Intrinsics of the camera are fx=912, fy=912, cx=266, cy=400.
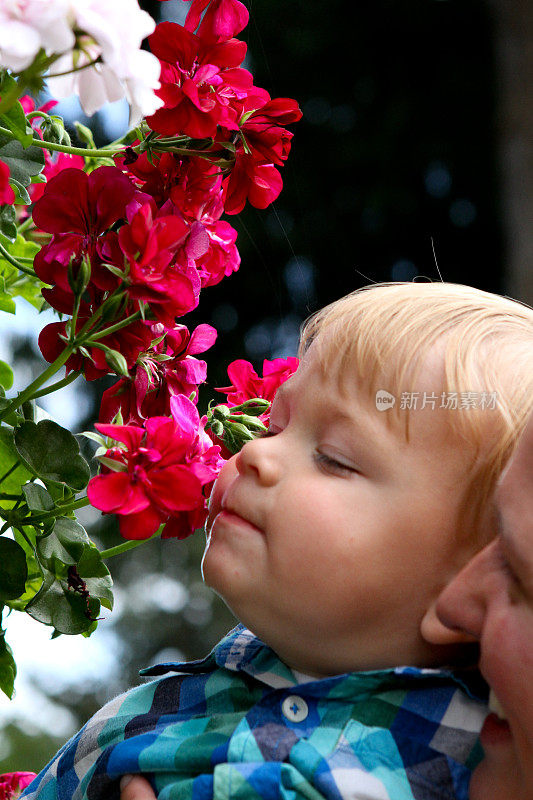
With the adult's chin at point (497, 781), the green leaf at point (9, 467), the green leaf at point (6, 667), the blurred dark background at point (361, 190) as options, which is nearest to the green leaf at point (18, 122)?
the green leaf at point (9, 467)

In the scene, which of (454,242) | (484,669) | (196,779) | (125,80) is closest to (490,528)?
(484,669)

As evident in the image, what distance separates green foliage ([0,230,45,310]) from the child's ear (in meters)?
0.42

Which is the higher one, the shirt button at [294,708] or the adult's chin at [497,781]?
the adult's chin at [497,781]

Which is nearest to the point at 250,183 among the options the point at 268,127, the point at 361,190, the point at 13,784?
the point at 268,127

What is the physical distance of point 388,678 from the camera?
1.82 ft

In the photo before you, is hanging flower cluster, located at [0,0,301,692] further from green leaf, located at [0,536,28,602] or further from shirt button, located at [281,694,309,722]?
shirt button, located at [281,694,309,722]

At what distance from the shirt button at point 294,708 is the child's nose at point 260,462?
0.45 ft

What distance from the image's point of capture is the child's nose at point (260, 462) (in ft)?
1.89

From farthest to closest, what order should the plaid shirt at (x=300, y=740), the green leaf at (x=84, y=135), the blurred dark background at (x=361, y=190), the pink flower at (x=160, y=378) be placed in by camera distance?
1. the blurred dark background at (x=361, y=190)
2. the green leaf at (x=84, y=135)
3. the pink flower at (x=160, y=378)
4. the plaid shirt at (x=300, y=740)

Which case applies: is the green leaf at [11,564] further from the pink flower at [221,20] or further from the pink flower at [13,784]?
the pink flower at [221,20]

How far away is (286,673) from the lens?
60cm

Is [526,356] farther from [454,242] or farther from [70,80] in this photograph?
[454,242]

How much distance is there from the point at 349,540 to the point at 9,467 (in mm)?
281

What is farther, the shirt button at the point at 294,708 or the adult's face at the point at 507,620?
the shirt button at the point at 294,708
